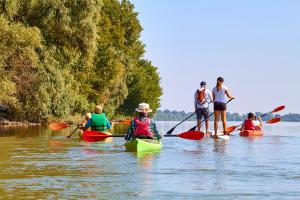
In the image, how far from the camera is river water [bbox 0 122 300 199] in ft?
31.6

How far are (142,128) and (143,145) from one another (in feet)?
2.04

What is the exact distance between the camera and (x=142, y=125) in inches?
675

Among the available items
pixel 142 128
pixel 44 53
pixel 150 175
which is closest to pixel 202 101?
pixel 142 128

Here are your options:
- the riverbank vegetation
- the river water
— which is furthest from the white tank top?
the riverbank vegetation

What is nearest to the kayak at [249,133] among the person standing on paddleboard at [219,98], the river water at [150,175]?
the person standing on paddleboard at [219,98]

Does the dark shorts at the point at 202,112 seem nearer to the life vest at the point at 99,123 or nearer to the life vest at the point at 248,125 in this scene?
the life vest at the point at 248,125

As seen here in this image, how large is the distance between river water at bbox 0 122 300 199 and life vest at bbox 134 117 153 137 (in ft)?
→ 2.30

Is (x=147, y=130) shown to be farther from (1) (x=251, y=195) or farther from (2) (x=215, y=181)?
(1) (x=251, y=195)

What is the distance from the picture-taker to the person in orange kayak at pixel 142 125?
16953mm

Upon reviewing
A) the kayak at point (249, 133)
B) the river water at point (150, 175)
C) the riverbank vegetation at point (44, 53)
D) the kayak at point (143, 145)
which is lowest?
the river water at point (150, 175)

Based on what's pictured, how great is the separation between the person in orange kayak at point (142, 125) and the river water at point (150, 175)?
664mm

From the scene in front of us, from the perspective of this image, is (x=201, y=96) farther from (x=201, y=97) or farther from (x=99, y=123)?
(x=99, y=123)

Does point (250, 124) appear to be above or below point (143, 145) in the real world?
above

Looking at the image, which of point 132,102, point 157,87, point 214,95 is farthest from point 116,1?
point 214,95
